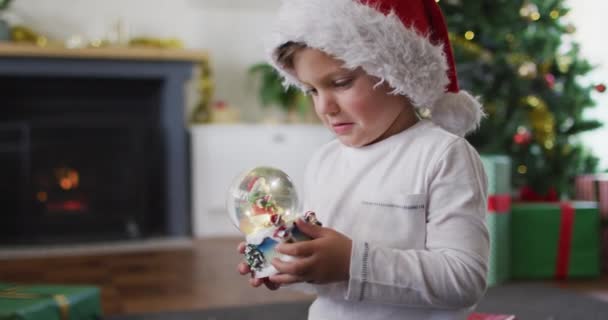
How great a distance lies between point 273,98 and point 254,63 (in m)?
0.39

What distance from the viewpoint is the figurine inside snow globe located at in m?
0.67

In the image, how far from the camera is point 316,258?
0.66 metres

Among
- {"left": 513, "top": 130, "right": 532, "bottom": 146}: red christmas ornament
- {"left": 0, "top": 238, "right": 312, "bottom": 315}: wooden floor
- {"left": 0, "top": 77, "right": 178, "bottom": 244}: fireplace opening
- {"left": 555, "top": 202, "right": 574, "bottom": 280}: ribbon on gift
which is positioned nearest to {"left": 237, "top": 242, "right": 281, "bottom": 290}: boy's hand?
{"left": 0, "top": 238, "right": 312, "bottom": 315}: wooden floor

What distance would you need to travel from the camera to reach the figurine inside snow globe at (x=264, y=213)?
0.67 metres

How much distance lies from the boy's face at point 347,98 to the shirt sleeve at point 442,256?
10 cm

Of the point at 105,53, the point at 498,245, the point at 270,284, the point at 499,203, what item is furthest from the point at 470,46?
the point at 105,53

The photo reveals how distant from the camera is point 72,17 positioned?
378 cm

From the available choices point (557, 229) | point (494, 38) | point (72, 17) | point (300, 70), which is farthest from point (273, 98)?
point (300, 70)

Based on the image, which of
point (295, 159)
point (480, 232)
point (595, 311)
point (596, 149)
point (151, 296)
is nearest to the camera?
point (480, 232)

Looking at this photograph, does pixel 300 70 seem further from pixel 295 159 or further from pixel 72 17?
pixel 72 17

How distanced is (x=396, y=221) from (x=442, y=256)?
0.09m

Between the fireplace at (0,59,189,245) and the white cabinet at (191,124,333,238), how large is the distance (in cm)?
9

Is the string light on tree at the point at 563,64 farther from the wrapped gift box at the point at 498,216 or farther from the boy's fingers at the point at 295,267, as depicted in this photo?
the boy's fingers at the point at 295,267

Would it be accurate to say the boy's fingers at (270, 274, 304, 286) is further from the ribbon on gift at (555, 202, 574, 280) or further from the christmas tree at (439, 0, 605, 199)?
the ribbon on gift at (555, 202, 574, 280)
